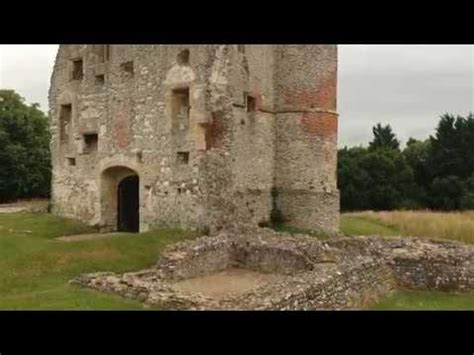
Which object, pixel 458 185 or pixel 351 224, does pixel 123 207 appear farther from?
pixel 458 185

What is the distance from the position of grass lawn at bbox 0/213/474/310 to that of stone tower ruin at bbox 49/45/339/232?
8.09 feet

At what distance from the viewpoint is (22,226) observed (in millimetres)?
20828

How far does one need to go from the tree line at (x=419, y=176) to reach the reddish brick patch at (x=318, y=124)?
852 inches

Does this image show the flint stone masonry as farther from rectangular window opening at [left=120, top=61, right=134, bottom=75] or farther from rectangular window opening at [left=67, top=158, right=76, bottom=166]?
rectangular window opening at [left=67, top=158, right=76, bottom=166]

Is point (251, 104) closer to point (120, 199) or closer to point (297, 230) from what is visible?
point (297, 230)

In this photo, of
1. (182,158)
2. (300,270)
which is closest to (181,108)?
(182,158)

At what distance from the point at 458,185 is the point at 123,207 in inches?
1138

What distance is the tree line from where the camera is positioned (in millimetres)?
42938

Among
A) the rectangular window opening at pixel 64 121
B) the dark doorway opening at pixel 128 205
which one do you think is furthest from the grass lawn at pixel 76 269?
the rectangular window opening at pixel 64 121

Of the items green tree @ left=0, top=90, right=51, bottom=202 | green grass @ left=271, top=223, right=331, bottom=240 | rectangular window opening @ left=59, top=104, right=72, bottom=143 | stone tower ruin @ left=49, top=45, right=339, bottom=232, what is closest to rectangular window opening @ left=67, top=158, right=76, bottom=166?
stone tower ruin @ left=49, top=45, right=339, bottom=232

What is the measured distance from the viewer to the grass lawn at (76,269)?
35.2ft

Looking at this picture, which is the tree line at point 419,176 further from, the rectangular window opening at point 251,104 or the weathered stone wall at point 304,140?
the rectangular window opening at point 251,104

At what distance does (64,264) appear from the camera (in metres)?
14.3
